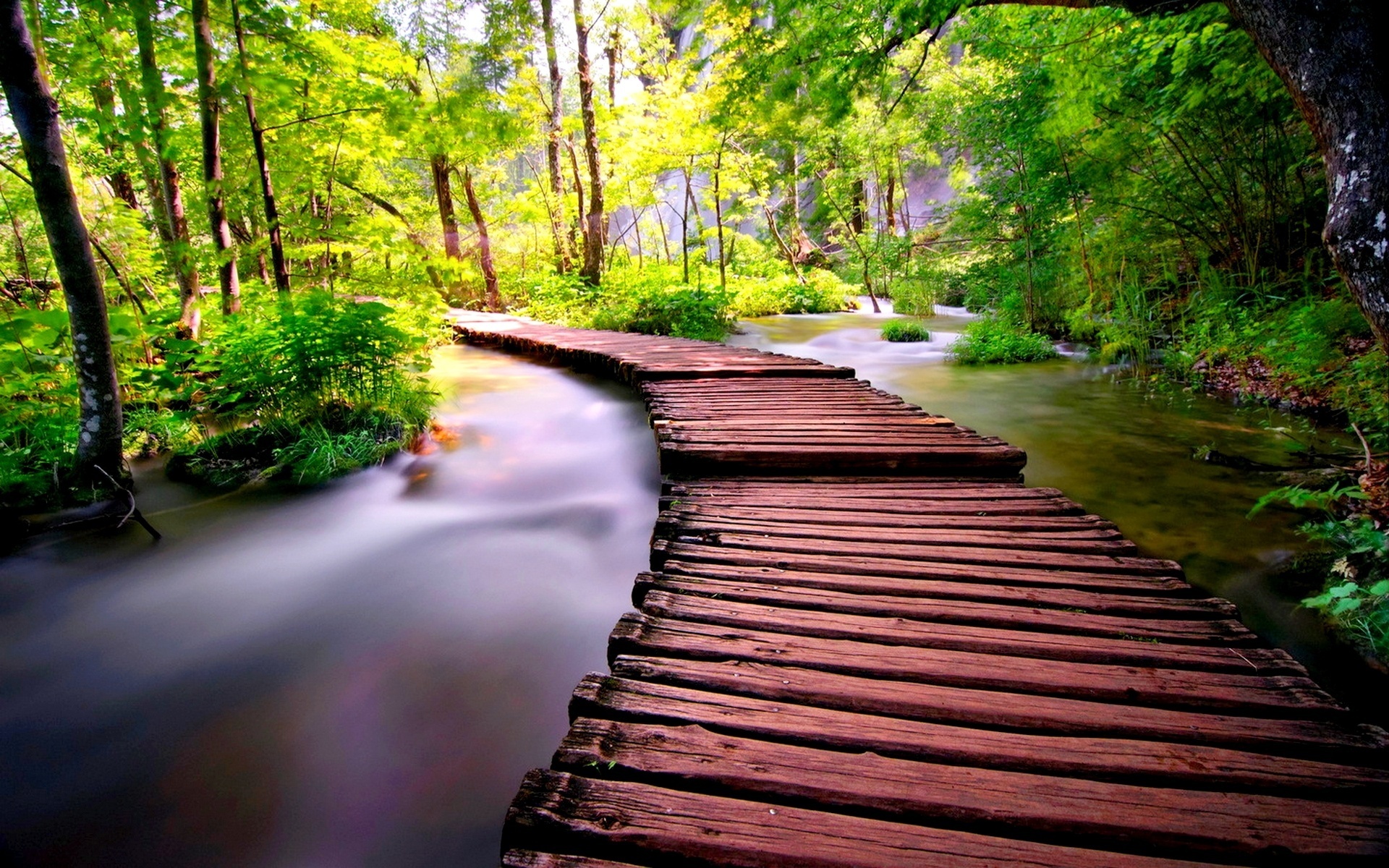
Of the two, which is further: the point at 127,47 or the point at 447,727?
the point at 127,47

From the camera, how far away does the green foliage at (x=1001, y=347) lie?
31.0 ft

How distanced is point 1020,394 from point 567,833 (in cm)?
780

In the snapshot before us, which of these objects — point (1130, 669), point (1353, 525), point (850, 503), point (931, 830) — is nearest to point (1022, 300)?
point (1353, 525)

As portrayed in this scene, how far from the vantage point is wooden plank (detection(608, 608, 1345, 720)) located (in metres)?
1.72

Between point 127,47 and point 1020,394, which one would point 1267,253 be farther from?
point 127,47

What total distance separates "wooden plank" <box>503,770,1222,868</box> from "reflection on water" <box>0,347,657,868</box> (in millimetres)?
983

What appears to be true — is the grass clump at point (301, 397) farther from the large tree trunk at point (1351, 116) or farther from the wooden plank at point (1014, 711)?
the large tree trunk at point (1351, 116)

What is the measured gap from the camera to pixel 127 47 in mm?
6406

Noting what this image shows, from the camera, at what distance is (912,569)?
8.15 feet

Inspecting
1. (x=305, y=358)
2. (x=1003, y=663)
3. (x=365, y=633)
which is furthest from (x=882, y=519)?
(x=305, y=358)

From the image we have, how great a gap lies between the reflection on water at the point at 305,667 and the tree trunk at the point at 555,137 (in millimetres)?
13159

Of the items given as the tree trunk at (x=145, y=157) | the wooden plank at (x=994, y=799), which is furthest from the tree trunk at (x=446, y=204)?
the wooden plank at (x=994, y=799)

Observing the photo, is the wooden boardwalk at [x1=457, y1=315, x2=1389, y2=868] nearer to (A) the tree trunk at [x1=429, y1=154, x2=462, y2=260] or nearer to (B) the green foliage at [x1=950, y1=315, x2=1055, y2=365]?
(B) the green foliage at [x1=950, y1=315, x2=1055, y2=365]

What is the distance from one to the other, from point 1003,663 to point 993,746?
41 centimetres
